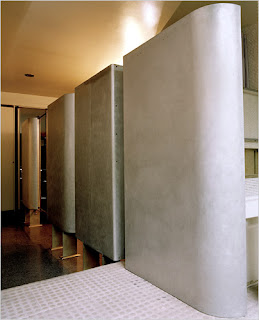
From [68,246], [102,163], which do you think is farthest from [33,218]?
[102,163]

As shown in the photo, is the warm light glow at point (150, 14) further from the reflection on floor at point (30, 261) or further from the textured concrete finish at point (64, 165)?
the reflection on floor at point (30, 261)

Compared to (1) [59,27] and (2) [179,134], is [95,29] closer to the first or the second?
(1) [59,27]

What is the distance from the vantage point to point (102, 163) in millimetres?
2146

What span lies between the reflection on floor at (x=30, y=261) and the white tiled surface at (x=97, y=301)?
108 centimetres

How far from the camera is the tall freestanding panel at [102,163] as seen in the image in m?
1.98

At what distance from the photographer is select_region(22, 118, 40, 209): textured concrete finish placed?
5.33 meters

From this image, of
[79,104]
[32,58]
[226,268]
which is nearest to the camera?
[226,268]

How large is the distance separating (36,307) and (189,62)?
132 centimetres

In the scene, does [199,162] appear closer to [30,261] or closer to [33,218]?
[30,261]

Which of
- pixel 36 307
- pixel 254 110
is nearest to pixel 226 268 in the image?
pixel 36 307

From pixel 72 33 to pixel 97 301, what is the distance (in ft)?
10.1

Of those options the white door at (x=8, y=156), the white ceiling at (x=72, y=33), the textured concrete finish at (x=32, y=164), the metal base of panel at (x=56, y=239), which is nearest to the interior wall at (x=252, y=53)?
→ the white ceiling at (x=72, y=33)

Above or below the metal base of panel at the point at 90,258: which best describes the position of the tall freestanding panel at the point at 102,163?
above

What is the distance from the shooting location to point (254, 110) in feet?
9.25
